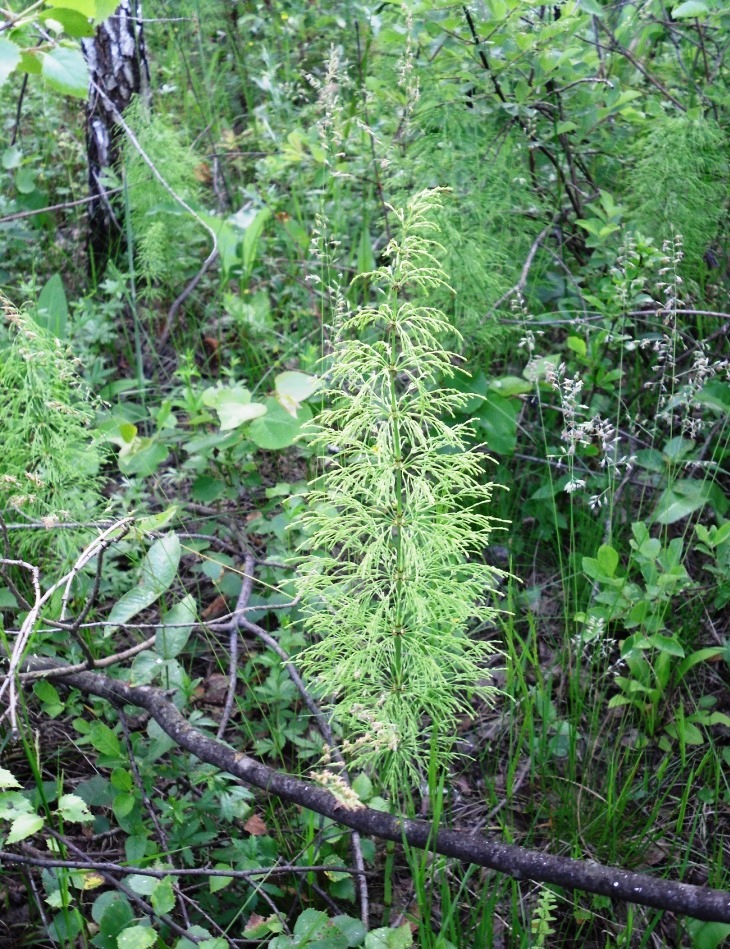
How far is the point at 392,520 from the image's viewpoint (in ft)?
5.54

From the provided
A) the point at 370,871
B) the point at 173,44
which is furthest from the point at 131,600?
the point at 173,44

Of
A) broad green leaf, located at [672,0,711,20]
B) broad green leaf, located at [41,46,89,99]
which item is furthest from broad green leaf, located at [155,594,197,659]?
broad green leaf, located at [672,0,711,20]

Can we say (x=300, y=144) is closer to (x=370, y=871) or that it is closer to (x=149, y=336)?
(x=149, y=336)

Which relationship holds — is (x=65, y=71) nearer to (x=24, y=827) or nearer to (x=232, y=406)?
(x=232, y=406)

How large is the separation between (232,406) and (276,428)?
150mm

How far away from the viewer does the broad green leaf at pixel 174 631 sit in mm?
2102

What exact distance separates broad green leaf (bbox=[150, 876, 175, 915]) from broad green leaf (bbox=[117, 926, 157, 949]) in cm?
4

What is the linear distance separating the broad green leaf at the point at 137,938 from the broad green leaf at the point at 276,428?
1341mm

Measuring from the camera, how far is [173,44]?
4.38 m

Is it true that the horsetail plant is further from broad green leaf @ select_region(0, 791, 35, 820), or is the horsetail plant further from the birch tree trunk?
the birch tree trunk

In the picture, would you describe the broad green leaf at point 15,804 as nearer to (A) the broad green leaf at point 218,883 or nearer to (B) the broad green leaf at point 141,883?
(B) the broad green leaf at point 141,883

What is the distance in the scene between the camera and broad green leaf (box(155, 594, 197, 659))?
210cm

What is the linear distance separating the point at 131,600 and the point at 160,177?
1787 millimetres

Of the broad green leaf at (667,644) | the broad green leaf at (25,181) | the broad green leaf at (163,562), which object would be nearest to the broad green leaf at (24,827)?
the broad green leaf at (163,562)
